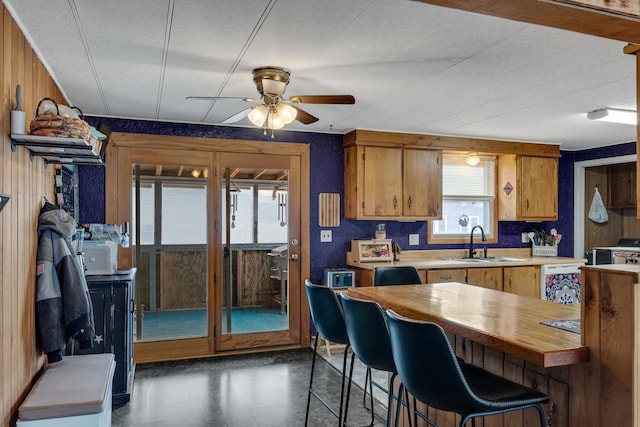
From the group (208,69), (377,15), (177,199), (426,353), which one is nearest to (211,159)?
(177,199)

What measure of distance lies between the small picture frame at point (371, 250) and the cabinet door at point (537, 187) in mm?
1863

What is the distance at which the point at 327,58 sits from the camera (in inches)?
109

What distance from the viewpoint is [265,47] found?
2615 mm

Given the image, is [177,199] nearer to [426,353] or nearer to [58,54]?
[58,54]

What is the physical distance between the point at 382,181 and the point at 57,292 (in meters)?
3.29

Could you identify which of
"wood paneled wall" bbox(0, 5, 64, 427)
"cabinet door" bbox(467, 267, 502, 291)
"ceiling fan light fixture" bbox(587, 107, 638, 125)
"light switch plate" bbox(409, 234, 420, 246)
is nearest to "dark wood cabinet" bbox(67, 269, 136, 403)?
"wood paneled wall" bbox(0, 5, 64, 427)

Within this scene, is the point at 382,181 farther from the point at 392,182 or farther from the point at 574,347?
the point at 574,347

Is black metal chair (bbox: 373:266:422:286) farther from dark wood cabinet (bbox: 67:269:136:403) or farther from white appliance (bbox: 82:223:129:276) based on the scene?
white appliance (bbox: 82:223:129:276)

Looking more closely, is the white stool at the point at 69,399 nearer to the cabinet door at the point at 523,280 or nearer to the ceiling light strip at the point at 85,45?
the ceiling light strip at the point at 85,45

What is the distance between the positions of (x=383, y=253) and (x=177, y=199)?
2228 millimetres

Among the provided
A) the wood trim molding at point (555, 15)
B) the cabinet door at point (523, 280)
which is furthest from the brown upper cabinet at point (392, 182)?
the wood trim molding at point (555, 15)

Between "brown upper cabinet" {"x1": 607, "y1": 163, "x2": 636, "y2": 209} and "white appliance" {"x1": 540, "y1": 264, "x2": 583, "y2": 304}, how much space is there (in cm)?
170

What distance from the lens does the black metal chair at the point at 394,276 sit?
3625 millimetres

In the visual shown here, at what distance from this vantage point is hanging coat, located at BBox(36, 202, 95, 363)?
8.81 feet
